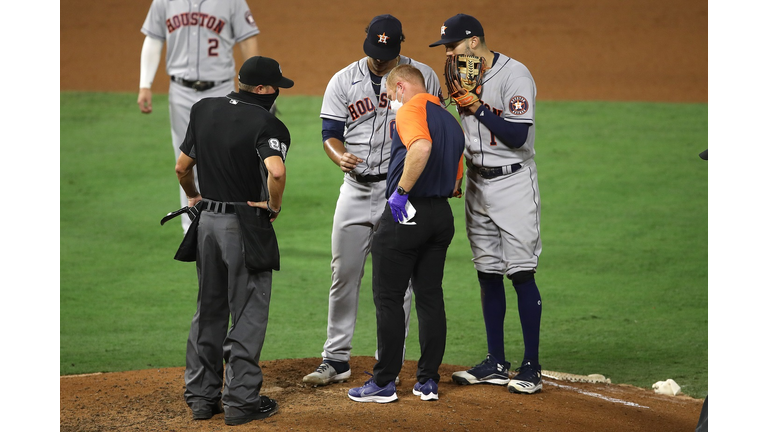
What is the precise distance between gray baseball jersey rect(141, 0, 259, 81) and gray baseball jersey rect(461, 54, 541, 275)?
258 centimetres

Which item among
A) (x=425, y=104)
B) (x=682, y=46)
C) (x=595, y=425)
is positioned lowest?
(x=595, y=425)

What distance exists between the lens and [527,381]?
4.08m

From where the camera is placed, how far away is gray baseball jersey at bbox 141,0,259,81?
6039mm

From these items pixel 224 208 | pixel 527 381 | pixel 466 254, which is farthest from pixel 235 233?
pixel 466 254

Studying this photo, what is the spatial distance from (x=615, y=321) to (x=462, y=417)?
2874 millimetres

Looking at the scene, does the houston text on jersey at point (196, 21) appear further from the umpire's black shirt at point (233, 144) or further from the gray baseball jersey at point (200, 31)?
the umpire's black shirt at point (233, 144)

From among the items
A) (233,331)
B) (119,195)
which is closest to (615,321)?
(233,331)

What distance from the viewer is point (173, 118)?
628 centimetres

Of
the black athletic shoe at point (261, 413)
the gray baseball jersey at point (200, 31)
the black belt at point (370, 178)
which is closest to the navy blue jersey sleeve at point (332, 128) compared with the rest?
the black belt at point (370, 178)

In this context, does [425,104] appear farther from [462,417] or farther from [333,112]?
[462,417]

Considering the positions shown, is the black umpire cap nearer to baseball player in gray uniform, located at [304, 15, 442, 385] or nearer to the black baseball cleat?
baseball player in gray uniform, located at [304, 15, 442, 385]

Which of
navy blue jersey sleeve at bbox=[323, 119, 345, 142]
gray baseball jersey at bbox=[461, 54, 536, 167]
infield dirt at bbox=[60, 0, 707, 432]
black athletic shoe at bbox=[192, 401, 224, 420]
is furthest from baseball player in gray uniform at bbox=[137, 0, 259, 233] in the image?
infield dirt at bbox=[60, 0, 707, 432]

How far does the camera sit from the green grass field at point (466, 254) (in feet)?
18.3

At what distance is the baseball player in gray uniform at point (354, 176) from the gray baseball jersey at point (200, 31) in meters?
2.12
